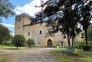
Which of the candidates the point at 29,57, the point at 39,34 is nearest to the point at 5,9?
the point at 29,57

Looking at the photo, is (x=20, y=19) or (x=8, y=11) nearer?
(x=8, y=11)

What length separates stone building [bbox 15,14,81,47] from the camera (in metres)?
53.6

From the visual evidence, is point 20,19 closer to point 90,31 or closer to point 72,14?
point 90,31

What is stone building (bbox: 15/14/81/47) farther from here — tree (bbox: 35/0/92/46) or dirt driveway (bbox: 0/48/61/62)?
tree (bbox: 35/0/92/46)

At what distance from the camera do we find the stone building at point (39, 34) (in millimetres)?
53606

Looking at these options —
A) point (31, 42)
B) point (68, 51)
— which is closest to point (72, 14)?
point (68, 51)

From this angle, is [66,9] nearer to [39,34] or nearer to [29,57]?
[29,57]

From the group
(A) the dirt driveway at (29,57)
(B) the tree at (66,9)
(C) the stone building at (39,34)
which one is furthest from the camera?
(C) the stone building at (39,34)

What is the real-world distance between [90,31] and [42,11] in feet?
140

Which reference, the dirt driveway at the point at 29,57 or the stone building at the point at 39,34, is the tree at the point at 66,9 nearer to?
the dirt driveway at the point at 29,57

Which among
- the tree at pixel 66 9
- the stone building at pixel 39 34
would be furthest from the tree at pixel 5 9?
the stone building at pixel 39 34

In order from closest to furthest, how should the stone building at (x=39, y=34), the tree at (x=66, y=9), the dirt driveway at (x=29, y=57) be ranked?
the dirt driveway at (x=29, y=57), the tree at (x=66, y=9), the stone building at (x=39, y=34)

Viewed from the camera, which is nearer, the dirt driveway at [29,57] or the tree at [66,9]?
the dirt driveway at [29,57]

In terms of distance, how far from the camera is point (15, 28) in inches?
2350
